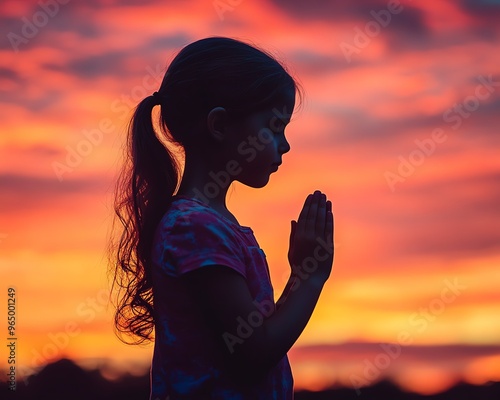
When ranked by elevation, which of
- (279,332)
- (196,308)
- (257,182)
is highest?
(257,182)

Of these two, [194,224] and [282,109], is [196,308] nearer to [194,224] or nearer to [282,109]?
[194,224]

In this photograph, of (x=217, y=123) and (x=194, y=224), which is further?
(x=217, y=123)

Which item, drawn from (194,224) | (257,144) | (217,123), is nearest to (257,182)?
(257,144)

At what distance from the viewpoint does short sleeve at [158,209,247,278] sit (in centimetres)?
296

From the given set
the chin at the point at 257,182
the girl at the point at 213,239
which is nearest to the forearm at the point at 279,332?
the girl at the point at 213,239

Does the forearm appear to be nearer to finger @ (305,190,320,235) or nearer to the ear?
finger @ (305,190,320,235)

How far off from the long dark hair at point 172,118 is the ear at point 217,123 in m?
0.03

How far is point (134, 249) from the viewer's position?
3539 mm

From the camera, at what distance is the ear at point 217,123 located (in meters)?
3.25

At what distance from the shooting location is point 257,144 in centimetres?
328
